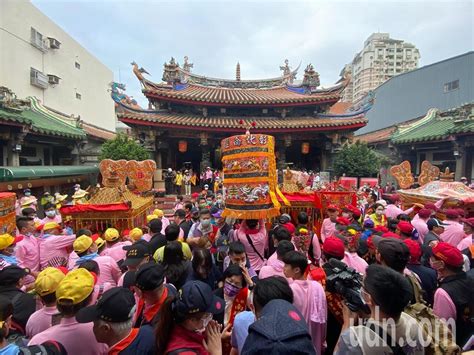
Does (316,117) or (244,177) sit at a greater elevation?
(316,117)

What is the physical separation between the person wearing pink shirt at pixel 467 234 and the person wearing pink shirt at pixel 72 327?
4.50 meters

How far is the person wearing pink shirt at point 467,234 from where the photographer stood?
3.56m

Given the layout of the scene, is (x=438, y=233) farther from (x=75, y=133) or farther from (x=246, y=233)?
(x=75, y=133)

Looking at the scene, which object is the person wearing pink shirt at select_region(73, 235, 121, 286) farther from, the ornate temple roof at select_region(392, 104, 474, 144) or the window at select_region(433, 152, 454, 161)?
the window at select_region(433, 152, 454, 161)

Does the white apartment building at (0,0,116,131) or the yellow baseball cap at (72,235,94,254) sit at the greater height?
the white apartment building at (0,0,116,131)

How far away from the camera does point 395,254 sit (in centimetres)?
222

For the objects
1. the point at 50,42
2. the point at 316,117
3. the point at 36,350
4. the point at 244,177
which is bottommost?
the point at 36,350

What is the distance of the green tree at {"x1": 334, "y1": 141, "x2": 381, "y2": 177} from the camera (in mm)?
12445

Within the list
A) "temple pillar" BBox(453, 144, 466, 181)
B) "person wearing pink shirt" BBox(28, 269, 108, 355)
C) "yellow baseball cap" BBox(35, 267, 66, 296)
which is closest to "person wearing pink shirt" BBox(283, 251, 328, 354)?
"person wearing pink shirt" BBox(28, 269, 108, 355)

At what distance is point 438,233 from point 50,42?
22.5m

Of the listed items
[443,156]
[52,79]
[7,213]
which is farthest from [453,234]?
[52,79]

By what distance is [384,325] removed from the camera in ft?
4.50

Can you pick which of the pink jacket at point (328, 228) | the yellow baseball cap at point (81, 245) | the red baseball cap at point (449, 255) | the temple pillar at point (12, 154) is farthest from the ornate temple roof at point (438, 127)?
the temple pillar at point (12, 154)

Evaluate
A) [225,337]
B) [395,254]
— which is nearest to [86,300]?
[225,337]
